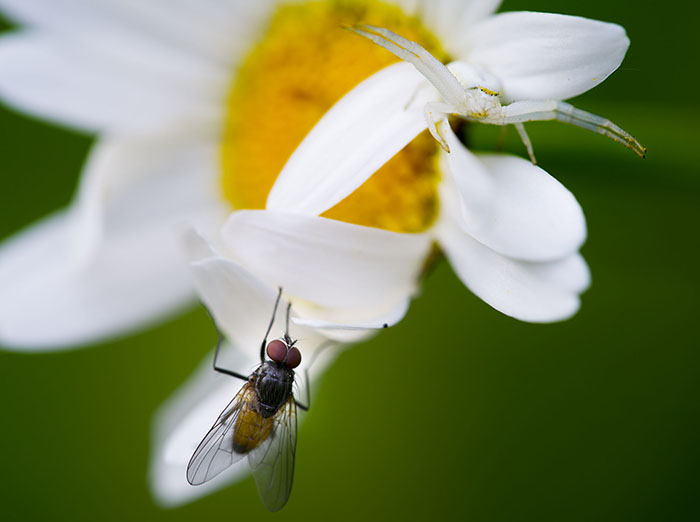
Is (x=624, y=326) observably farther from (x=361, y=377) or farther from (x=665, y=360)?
(x=361, y=377)

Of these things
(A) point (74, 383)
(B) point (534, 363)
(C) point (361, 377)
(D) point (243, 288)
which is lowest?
(A) point (74, 383)

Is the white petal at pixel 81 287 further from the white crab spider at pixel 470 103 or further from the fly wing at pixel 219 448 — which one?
the white crab spider at pixel 470 103

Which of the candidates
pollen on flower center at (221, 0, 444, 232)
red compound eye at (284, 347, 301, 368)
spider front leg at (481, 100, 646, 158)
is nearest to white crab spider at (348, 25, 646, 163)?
spider front leg at (481, 100, 646, 158)

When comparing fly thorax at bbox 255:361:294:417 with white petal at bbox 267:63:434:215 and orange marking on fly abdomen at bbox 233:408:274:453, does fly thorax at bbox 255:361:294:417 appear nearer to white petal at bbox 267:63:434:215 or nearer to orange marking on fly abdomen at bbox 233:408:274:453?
orange marking on fly abdomen at bbox 233:408:274:453

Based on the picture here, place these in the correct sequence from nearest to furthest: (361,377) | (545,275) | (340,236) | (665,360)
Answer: (545,275) → (340,236) → (665,360) → (361,377)

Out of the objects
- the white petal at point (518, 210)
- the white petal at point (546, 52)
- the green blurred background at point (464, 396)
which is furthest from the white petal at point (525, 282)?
the green blurred background at point (464, 396)

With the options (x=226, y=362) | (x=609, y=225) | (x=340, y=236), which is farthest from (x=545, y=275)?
(x=609, y=225)

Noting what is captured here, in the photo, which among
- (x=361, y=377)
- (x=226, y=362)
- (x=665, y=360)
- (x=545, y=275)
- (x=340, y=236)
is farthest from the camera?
(x=361, y=377)
